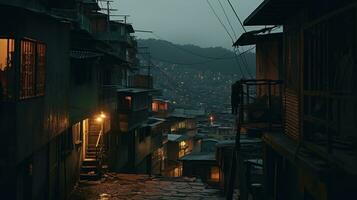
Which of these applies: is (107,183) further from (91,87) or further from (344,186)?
(344,186)

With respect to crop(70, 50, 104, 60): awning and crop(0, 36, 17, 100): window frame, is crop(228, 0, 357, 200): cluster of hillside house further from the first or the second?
crop(70, 50, 104, 60): awning

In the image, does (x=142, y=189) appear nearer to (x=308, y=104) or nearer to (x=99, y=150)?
(x=99, y=150)

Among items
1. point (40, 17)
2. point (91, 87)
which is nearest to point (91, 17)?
point (91, 87)

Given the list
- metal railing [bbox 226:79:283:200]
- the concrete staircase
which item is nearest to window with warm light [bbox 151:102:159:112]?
the concrete staircase

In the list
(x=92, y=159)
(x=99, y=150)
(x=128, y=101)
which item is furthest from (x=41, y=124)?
(x=128, y=101)

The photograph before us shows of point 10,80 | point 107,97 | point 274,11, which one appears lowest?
point 107,97
